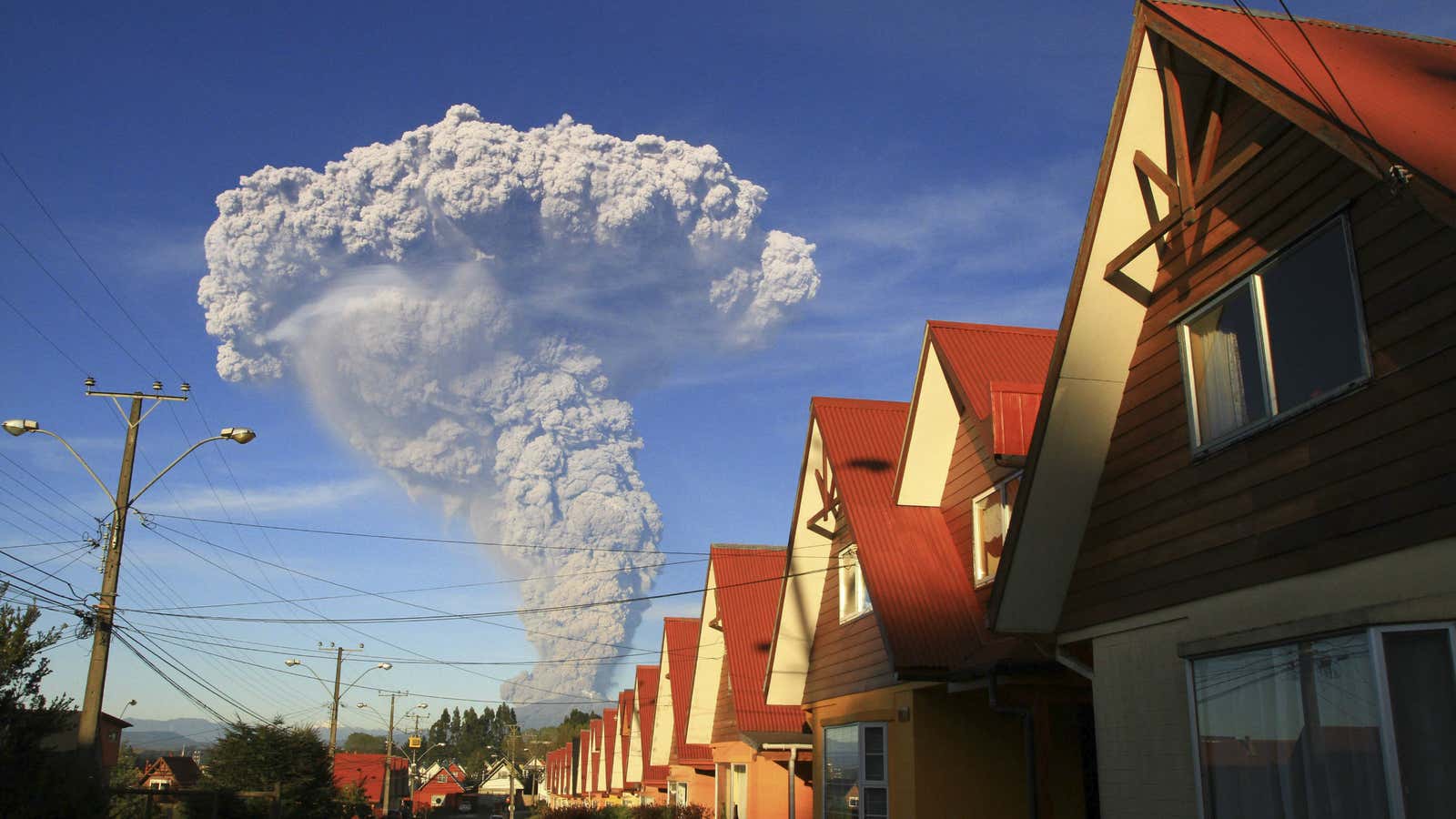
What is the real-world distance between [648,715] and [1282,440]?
1402 inches

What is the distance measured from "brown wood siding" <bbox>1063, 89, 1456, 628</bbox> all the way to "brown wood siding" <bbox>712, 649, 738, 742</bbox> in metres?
18.1

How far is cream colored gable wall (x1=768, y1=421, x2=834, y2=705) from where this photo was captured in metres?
19.6

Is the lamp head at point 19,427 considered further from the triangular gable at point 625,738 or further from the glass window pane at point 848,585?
the triangular gable at point 625,738

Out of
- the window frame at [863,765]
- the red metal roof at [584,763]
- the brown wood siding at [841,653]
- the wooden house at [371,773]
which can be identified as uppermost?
the brown wood siding at [841,653]

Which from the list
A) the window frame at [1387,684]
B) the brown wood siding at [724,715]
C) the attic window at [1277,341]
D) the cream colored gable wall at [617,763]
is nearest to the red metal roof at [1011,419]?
the attic window at [1277,341]

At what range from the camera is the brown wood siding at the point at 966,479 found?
1521 cm

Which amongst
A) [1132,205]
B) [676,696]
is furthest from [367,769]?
[1132,205]

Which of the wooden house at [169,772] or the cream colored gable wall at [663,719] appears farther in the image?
the wooden house at [169,772]

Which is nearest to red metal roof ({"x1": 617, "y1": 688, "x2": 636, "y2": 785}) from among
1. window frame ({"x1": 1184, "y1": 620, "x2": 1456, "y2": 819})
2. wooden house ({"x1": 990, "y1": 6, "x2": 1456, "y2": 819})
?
wooden house ({"x1": 990, "y1": 6, "x2": 1456, "y2": 819})

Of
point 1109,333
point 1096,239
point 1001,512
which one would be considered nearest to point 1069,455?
point 1109,333

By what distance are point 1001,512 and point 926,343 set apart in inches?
132

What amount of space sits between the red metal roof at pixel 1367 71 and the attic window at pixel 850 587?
9795 millimetres

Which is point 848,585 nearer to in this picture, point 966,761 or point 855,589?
point 855,589

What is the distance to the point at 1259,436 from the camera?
7.78 metres
